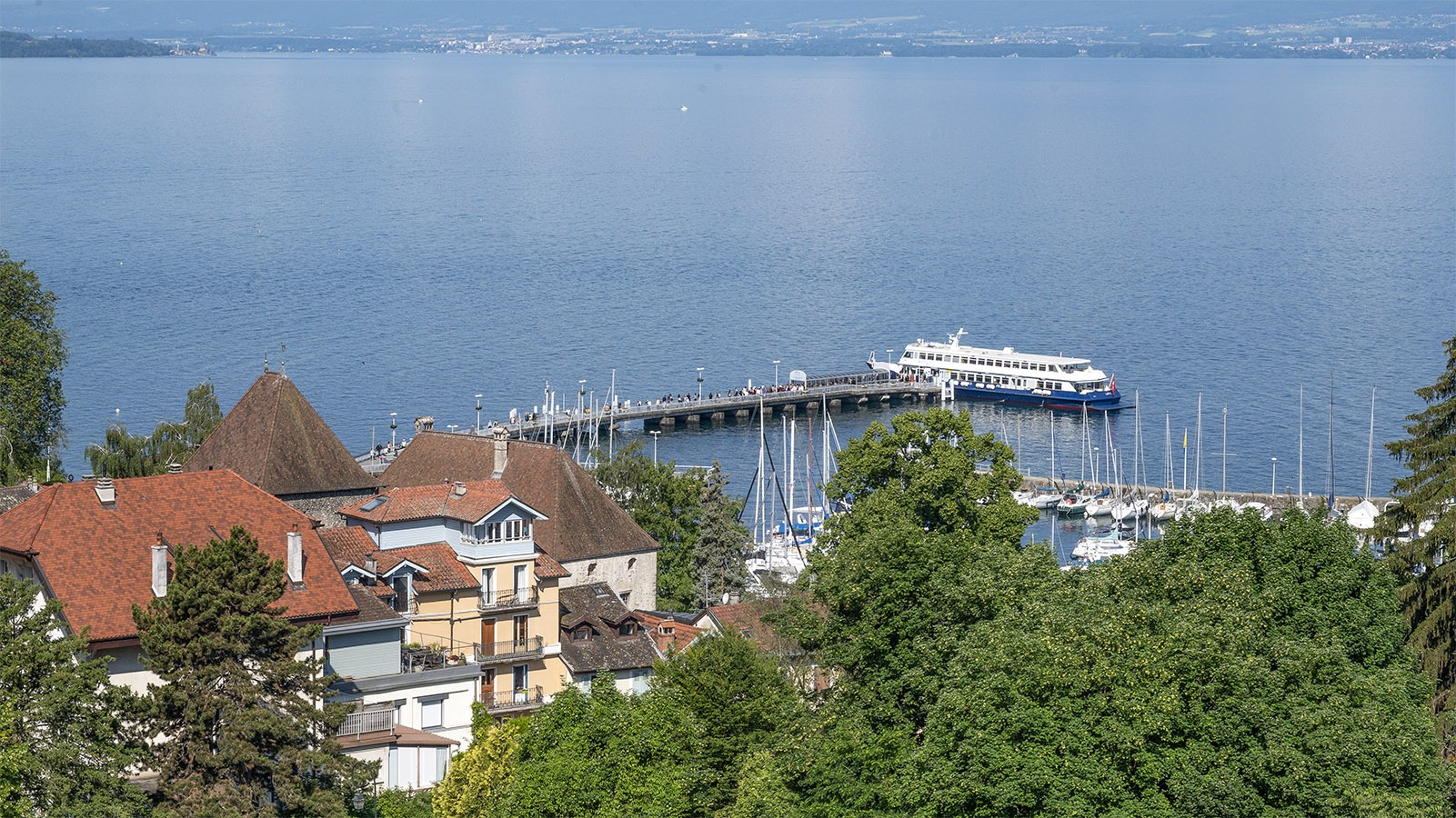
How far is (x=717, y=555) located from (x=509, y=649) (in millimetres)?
21812

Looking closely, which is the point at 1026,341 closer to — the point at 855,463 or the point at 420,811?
the point at 855,463

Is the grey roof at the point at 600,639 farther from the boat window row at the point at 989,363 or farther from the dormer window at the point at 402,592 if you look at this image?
the boat window row at the point at 989,363

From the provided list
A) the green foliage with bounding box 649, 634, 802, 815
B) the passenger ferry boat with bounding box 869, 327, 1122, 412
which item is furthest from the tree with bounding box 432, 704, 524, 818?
the passenger ferry boat with bounding box 869, 327, 1122, 412

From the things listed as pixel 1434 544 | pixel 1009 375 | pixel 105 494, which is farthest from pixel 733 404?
pixel 1434 544

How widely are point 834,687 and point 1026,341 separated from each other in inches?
5170

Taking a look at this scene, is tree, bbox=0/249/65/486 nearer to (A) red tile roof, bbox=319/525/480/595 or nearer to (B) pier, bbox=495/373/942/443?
(A) red tile roof, bbox=319/525/480/595

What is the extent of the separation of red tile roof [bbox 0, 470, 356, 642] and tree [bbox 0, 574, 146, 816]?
12.7 feet

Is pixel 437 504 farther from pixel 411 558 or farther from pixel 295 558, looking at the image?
pixel 295 558

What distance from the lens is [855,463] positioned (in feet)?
189

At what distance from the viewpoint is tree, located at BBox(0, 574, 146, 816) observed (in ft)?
116

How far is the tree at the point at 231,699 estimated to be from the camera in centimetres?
3828

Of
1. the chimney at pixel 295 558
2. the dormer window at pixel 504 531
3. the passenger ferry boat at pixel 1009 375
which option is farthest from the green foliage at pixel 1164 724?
the passenger ferry boat at pixel 1009 375

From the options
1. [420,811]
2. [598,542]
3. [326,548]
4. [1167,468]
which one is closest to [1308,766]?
[420,811]

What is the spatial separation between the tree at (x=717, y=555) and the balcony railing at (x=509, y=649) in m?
20.0
